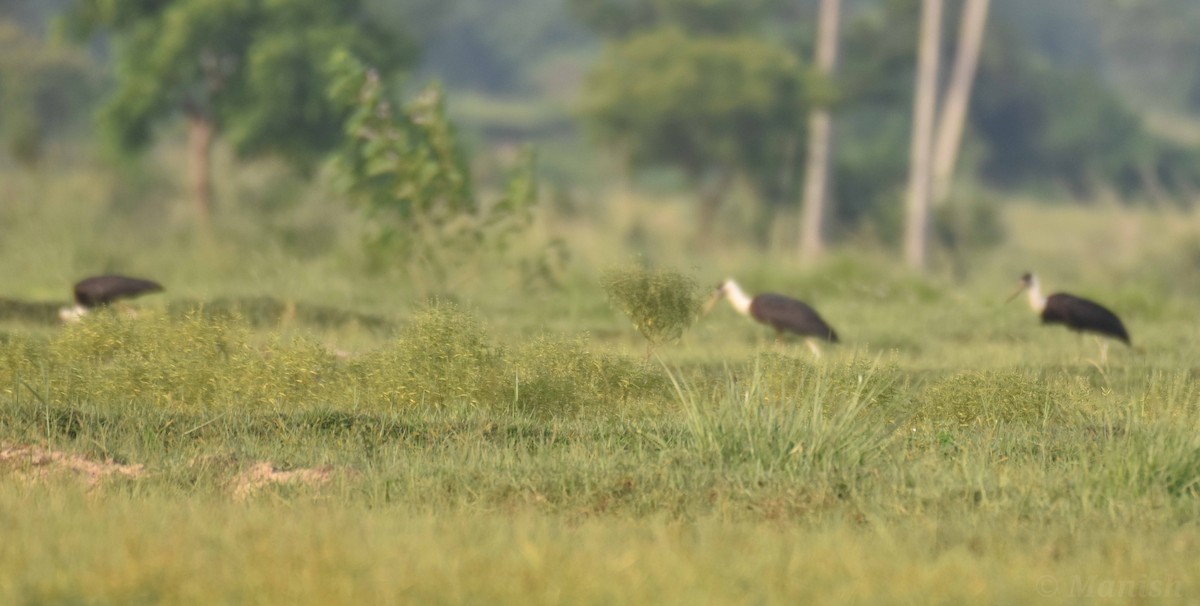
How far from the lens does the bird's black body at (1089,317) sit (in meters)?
12.1

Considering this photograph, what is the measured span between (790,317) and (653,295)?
2385mm

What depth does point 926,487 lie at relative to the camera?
7.02 m

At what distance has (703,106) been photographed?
27.6 metres

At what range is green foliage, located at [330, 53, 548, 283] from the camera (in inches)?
574

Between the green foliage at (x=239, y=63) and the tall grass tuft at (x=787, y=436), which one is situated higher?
the green foliage at (x=239, y=63)

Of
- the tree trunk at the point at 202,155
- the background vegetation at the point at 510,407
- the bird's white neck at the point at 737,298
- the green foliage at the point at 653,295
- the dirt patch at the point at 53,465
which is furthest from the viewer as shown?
the tree trunk at the point at 202,155

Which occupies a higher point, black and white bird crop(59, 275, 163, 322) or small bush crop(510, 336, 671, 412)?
black and white bird crop(59, 275, 163, 322)

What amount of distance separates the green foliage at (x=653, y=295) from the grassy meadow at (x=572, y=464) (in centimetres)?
27

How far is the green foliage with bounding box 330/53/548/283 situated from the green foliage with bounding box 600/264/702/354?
5182mm

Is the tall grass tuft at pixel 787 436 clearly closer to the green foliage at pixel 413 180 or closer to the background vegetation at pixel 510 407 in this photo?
the background vegetation at pixel 510 407

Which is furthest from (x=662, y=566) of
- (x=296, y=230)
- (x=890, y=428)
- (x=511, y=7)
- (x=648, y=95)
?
(x=511, y=7)

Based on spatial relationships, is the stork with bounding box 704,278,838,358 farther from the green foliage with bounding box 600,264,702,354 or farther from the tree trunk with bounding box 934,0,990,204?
the tree trunk with bounding box 934,0,990,204

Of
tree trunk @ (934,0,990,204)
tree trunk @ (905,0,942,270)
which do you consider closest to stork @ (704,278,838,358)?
tree trunk @ (905,0,942,270)

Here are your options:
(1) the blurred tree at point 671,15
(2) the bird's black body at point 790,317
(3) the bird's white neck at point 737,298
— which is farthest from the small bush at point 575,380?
(1) the blurred tree at point 671,15
